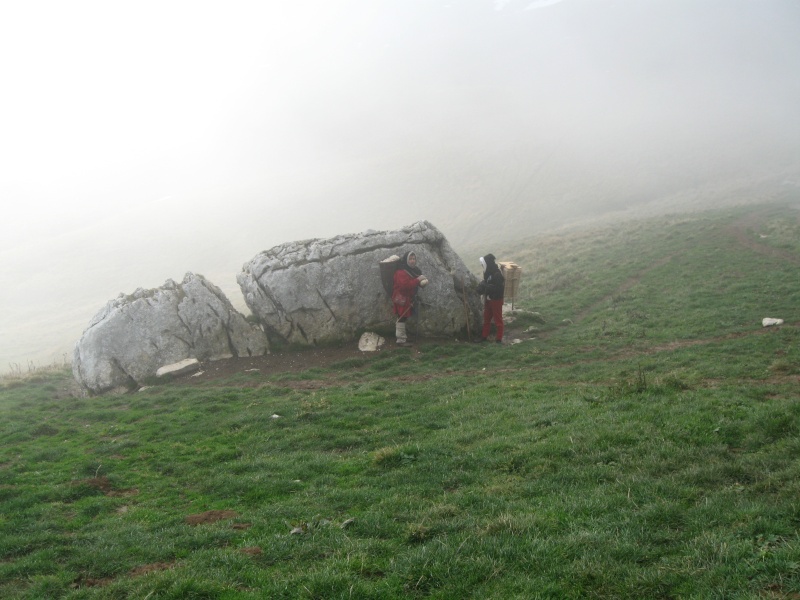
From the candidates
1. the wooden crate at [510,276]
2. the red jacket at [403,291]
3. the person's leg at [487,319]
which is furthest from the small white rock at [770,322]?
the red jacket at [403,291]

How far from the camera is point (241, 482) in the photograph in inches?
413

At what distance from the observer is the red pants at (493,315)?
2261 cm

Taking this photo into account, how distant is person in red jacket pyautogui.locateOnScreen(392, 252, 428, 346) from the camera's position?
22094 mm

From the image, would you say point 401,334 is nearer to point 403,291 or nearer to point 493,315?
point 403,291

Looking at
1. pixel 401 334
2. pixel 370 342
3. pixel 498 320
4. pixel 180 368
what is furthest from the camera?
pixel 498 320

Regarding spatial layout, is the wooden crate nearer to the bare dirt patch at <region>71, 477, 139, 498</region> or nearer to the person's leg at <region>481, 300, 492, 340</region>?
the person's leg at <region>481, 300, 492, 340</region>

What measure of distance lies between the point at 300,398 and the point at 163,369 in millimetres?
7616

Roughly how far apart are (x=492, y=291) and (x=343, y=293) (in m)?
6.25

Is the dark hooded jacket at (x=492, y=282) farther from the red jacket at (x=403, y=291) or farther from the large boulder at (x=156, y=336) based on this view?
the large boulder at (x=156, y=336)

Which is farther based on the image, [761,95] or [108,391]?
[761,95]

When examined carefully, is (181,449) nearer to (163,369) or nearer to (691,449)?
(163,369)

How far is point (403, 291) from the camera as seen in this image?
73.0 ft

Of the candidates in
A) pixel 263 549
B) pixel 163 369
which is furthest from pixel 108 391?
pixel 263 549

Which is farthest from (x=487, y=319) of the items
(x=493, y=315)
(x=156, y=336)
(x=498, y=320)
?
(x=156, y=336)
